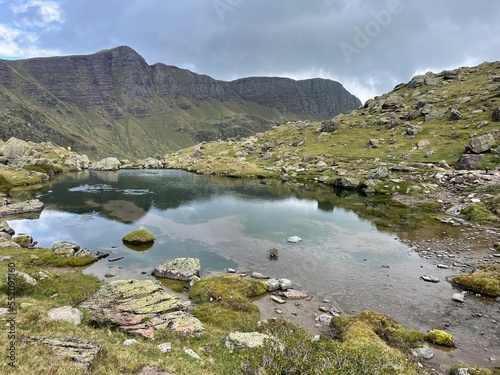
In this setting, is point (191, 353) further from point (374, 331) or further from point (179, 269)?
point (179, 269)

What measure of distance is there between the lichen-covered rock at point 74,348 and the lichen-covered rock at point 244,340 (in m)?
9.21

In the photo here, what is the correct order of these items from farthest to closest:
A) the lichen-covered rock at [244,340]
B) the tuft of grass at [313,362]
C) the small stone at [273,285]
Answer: the small stone at [273,285] → the lichen-covered rock at [244,340] → the tuft of grass at [313,362]

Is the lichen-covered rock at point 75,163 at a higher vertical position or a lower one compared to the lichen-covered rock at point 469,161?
lower

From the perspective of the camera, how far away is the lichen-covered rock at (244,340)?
21.7 metres

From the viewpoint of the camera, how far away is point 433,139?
132 meters

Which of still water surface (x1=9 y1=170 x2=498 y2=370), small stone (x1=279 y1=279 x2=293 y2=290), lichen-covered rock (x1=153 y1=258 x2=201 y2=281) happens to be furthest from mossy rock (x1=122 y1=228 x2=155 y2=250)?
small stone (x1=279 y1=279 x2=293 y2=290)

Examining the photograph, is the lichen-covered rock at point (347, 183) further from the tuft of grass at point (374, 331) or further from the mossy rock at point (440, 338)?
the mossy rock at point (440, 338)

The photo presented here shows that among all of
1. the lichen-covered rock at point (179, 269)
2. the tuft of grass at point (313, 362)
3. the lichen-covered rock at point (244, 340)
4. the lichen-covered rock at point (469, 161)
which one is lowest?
the lichen-covered rock at point (179, 269)

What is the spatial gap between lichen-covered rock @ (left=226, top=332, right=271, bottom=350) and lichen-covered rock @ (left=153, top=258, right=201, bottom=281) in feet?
60.7

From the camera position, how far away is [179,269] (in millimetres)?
41438

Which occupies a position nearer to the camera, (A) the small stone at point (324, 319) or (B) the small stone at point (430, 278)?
(A) the small stone at point (324, 319)

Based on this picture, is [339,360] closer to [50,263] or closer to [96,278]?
[96,278]

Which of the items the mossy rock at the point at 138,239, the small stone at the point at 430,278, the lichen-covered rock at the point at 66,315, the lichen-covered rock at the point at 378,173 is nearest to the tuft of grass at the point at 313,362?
the lichen-covered rock at the point at 66,315

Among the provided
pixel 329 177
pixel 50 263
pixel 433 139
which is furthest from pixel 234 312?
pixel 433 139
